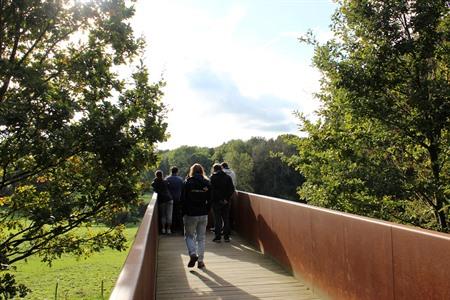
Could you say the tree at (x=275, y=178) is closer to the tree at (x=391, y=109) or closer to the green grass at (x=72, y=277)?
the green grass at (x=72, y=277)

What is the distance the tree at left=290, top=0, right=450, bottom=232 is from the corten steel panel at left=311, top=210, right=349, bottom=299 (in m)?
3.66

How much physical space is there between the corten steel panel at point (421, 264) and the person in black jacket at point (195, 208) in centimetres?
402

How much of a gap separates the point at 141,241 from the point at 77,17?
6.74 meters

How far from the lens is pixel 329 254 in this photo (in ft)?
17.0

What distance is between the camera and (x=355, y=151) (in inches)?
378

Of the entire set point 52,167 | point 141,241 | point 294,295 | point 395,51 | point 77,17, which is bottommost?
point 294,295

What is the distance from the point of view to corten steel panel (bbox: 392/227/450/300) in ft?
10.2

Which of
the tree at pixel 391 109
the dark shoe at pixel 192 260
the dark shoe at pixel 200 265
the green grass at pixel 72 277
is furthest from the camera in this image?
the green grass at pixel 72 277

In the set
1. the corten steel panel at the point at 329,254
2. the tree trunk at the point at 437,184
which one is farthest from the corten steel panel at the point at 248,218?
the tree trunk at the point at 437,184

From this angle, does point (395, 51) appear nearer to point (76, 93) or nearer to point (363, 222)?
point (363, 222)

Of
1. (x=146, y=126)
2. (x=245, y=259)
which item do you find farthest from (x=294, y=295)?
(x=146, y=126)

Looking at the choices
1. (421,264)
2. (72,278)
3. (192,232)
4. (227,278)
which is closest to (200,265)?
(192,232)

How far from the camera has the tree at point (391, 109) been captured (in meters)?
8.67

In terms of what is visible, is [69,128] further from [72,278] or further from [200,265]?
[72,278]
